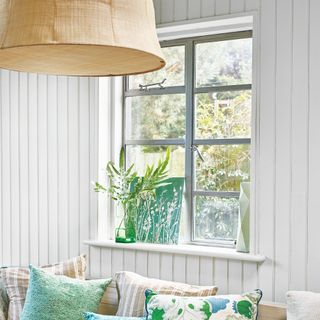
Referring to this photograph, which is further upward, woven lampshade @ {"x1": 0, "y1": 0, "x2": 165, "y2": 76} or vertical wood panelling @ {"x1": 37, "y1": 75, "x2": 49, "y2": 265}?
woven lampshade @ {"x1": 0, "y1": 0, "x2": 165, "y2": 76}

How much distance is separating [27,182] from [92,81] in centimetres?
75

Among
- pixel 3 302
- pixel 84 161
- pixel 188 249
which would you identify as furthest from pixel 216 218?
pixel 3 302

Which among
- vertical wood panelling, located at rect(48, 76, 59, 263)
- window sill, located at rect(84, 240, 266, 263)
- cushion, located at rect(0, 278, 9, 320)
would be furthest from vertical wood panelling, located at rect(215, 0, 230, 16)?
cushion, located at rect(0, 278, 9, 320)

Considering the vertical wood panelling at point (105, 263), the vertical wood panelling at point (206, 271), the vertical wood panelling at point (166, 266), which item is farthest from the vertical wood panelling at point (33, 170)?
the vertical wood panelling at point (206, 271)

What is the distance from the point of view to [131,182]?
9.94ft

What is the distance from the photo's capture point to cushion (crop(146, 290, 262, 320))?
228 cm

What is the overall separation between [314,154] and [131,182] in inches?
40.5

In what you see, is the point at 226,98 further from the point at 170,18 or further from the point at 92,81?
the point at 92,81

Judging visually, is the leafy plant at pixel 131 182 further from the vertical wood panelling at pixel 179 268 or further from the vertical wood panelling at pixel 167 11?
the vertical wood panelling at pixel 167 11

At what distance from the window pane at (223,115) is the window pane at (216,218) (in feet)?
1.14

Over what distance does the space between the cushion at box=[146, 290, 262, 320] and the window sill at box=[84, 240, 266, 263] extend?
0.26 meters

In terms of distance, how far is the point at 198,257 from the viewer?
2.76 m

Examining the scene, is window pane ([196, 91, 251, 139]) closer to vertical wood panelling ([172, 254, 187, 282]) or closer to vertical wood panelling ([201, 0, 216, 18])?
vertical wood panelling ([201, 0, 216, 18])

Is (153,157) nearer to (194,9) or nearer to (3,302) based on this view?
(194,9)
